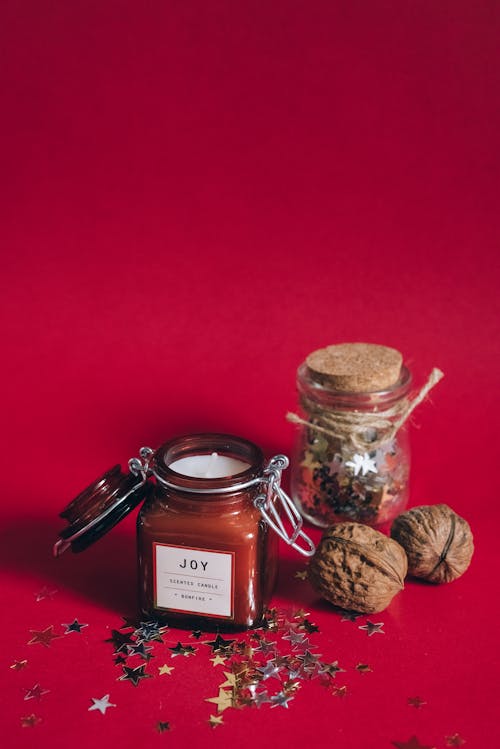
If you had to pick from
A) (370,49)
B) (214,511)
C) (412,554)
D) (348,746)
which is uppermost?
(370,49)

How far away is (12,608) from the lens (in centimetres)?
167

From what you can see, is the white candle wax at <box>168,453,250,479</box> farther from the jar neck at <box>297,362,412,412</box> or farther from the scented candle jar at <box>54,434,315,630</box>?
the jar neck at <box>297,362,412,412</box>

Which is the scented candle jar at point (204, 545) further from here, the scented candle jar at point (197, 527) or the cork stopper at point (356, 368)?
the cork stopper at point (356, 368)


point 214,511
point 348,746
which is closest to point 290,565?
point 214,511

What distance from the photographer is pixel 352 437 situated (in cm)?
185

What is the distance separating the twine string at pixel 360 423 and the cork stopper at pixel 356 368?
47 mm

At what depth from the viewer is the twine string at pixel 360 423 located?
1850 mm

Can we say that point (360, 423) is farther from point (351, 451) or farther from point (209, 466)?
point (209, 466)

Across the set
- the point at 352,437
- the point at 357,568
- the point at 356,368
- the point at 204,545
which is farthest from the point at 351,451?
the point at 204,545

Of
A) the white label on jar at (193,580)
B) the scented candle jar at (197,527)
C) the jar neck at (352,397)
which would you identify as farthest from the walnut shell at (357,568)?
the jar neck at (352,397)

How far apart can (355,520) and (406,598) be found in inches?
8.8

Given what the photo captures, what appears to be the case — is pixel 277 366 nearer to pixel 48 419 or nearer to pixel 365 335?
pixel 365 335

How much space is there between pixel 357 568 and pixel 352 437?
0.32 meters

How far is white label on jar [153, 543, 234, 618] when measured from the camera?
1541 mm
